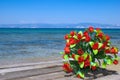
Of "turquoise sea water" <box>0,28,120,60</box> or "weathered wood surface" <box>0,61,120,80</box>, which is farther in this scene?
"turquoise sea water" <box>0,28,120,60</box>

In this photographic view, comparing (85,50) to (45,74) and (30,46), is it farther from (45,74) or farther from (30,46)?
(30,46)

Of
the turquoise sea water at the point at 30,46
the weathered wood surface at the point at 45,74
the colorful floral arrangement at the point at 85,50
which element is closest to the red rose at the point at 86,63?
the colorful floral arrangement at the point at 85,50

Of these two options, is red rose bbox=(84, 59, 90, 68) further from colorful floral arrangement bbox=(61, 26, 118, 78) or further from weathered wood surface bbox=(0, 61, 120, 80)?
weathered wood surface bbox=(0, 61, 120, 80)

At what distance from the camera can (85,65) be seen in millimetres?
5449

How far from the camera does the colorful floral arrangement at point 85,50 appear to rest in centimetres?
548

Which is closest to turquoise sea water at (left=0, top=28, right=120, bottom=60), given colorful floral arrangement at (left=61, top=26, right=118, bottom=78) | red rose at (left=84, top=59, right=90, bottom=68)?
colorful floral arrangement at (left=61, top=26, right=118, bottom=78)

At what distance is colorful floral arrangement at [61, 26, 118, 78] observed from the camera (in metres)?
5.48

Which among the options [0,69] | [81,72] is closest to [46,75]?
[81,72]

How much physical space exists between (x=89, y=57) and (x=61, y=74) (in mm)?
725

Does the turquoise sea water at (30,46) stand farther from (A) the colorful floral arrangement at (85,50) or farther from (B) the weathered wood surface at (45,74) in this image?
(A) the colorful floral arrangement at (85,50)

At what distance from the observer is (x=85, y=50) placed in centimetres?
571

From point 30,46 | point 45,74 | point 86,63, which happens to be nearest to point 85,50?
point 86,63

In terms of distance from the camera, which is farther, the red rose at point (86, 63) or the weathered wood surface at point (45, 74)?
the red rose at point (86, 63)

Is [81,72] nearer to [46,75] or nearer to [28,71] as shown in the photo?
[46,75]
